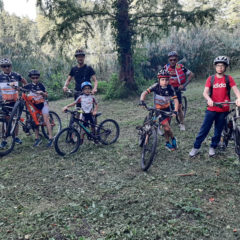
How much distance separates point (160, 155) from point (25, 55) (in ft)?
40.3

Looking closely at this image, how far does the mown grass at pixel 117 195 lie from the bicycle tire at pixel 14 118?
1.95 feet

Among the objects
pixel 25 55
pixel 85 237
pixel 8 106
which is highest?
pixel 25 55

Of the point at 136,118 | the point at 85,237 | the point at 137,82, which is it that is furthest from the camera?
the point at 137,82

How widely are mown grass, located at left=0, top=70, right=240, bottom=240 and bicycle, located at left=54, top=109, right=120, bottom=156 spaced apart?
0.23 meters

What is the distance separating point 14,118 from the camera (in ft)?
20.5

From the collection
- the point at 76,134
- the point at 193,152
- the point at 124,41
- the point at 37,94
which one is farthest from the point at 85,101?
the point at 124,41

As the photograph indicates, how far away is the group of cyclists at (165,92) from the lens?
16.3 ft

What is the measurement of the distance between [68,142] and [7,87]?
2060 mm

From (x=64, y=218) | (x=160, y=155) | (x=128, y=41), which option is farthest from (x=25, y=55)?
(x=64, y=218)

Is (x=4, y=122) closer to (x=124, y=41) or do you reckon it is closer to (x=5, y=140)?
(x=5, y=140)

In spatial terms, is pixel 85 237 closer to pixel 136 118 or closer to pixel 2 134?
pixel 2 134

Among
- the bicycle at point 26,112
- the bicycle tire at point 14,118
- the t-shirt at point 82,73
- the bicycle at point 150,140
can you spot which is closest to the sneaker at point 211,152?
the bicycle at point 150,140

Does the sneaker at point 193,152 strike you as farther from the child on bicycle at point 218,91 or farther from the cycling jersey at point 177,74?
the cycling jersey at point 177,74

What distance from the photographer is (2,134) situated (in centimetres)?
632
